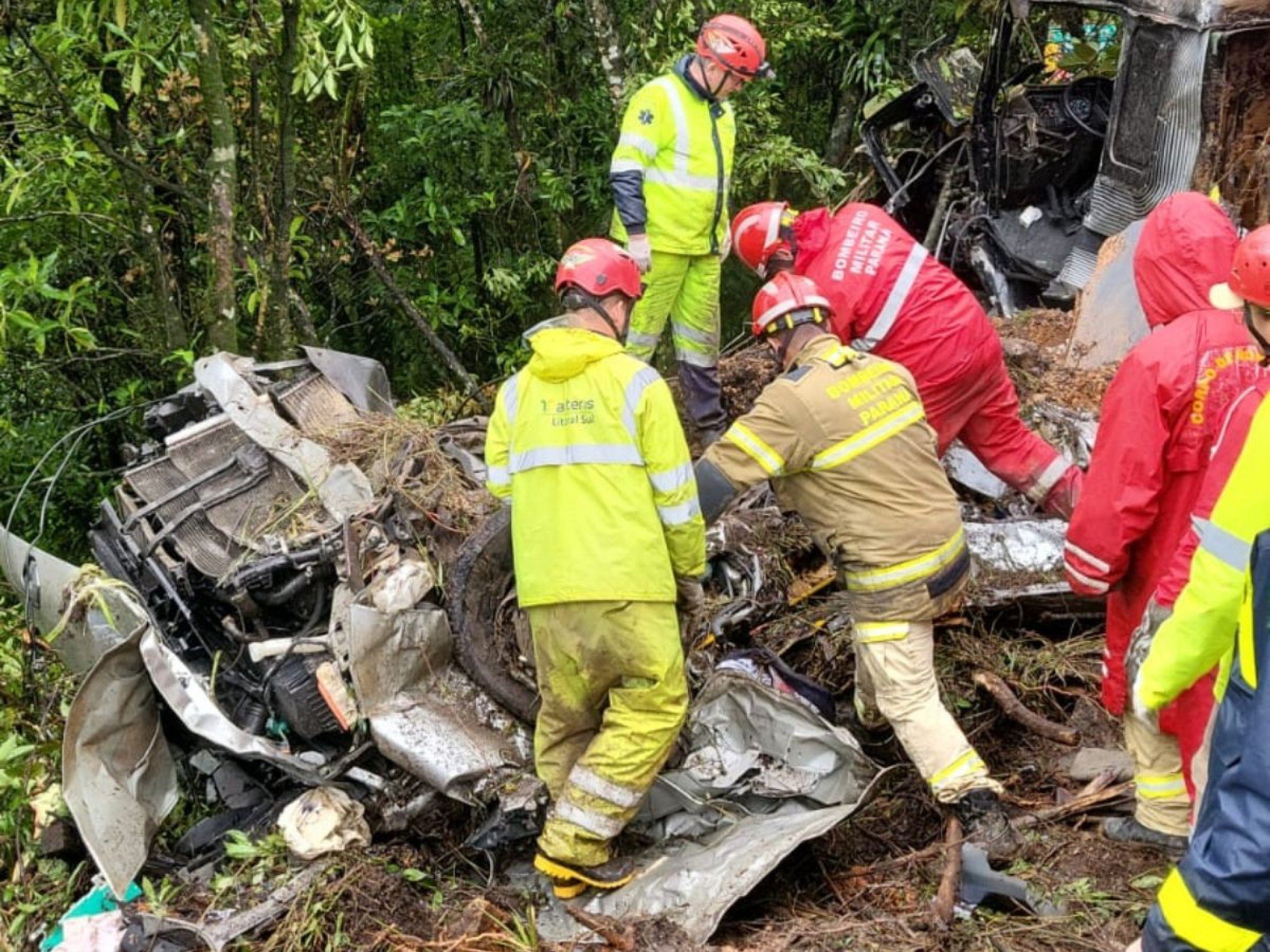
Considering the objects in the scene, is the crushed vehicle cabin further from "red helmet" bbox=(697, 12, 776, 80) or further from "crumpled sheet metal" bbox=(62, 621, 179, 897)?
"crumpled sheet metal" bbox=(62, 621, 179, 897)

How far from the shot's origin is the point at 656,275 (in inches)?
210

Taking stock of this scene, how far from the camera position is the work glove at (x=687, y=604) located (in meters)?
3.47

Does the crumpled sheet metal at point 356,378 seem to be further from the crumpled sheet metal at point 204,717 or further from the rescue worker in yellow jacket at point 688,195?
the crumpled sheet metal at point 204,717

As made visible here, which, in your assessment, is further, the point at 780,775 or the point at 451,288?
the point at 451,288

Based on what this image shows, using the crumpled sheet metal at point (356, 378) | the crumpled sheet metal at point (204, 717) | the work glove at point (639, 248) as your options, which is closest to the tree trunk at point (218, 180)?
the crumpled sheet metal at point (356, 378)

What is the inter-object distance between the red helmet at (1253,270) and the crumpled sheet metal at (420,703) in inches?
93.9

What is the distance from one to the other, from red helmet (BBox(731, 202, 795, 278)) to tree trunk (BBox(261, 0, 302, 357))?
7.25ft

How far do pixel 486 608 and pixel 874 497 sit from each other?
1285 mm

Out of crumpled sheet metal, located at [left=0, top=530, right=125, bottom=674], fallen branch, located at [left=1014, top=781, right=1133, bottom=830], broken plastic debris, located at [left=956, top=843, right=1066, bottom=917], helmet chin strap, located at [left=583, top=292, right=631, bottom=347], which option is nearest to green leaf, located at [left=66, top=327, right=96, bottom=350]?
crumpled sheet metal, located at [left=0, top=530, right=125, bottom=674]

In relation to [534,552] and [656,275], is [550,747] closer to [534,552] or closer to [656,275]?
[534,552]

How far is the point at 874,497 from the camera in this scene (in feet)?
11.1

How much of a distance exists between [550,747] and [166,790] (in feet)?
4.24

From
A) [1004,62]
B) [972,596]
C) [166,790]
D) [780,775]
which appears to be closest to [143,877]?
[166,790]

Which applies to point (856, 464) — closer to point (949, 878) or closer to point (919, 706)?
point (919, 706)
